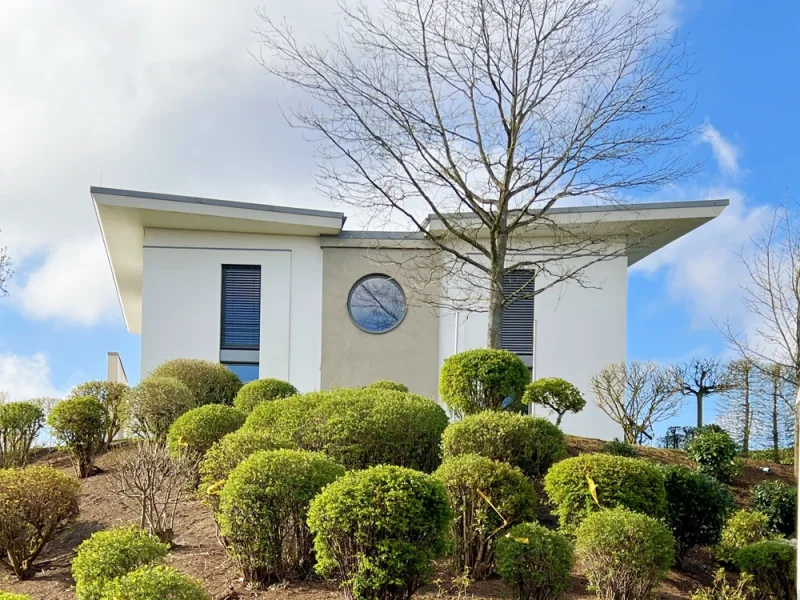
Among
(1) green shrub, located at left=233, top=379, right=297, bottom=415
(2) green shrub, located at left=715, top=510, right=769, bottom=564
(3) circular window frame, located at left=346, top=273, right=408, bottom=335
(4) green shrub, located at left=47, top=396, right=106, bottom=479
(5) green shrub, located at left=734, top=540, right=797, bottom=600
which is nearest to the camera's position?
(5) green shrub, located at left=734, top=540, right=797, bottom=600

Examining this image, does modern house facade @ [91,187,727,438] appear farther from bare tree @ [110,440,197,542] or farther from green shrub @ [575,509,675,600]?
green shrub @ [575,509,675,600]

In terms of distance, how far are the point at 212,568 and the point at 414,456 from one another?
2.35m

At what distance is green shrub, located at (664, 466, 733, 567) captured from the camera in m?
8.84

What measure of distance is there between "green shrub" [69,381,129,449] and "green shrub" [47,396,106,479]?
1.12 ft

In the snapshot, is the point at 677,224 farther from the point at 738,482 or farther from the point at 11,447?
the point at 11,447

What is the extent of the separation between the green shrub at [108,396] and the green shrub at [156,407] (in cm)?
78

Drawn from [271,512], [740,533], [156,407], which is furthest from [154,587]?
[740,533]

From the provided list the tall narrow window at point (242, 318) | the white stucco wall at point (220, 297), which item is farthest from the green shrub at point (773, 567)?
the tall narrow window at point (242, 318)

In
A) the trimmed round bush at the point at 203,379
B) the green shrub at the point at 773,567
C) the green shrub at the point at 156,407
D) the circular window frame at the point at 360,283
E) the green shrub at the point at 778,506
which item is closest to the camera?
the green shrub at the point at 773,567

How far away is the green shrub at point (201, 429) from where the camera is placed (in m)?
9.80

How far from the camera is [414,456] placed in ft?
28.7

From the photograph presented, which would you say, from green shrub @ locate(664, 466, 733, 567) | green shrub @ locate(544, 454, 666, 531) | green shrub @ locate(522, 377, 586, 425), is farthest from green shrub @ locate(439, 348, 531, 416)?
green shrub @ locate(544, 454, 666, 531)

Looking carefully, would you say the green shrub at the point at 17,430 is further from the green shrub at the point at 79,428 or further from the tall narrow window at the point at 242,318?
the tall narrow window at the point at 242,318

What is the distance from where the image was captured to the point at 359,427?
27.6ft
